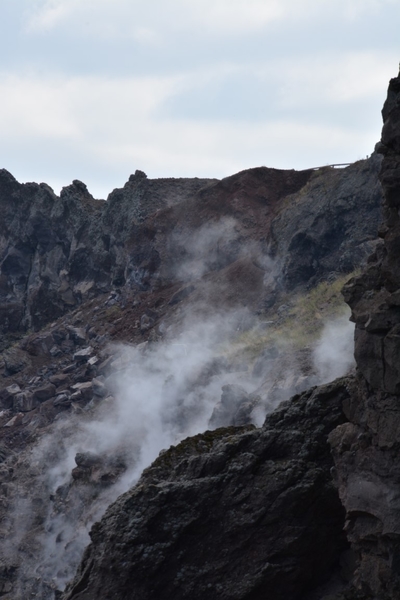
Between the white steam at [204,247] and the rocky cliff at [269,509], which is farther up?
the white steam at [204,247]

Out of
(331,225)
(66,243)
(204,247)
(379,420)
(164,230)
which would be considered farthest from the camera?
(66,243)

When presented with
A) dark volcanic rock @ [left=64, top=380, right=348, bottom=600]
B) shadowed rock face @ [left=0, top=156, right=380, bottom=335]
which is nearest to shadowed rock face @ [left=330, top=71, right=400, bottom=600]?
dark volcanic rock @ [left=64, top=380, right=348, bottom=600]

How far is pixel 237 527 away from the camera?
9.21 meters

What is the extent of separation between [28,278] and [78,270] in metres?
4.94

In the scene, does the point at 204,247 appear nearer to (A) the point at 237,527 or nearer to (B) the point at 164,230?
(B) the point at 164,230

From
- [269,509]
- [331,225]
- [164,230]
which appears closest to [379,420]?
[269,509]

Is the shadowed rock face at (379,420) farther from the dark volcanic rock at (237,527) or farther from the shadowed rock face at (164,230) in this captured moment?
the shadowed rock face at (164,230)

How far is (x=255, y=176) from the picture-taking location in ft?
113

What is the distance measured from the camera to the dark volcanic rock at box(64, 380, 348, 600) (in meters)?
9.08

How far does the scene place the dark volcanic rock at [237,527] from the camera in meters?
9.08

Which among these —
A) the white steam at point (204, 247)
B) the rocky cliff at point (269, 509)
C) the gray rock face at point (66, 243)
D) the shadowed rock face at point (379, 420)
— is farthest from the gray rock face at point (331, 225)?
the shadowed rock face at point (379, 420)

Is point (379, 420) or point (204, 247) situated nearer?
point (379, 420)

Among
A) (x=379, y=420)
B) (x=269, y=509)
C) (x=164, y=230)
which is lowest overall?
(x=269, y=509)

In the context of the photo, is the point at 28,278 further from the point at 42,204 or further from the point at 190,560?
the point at 190,560
